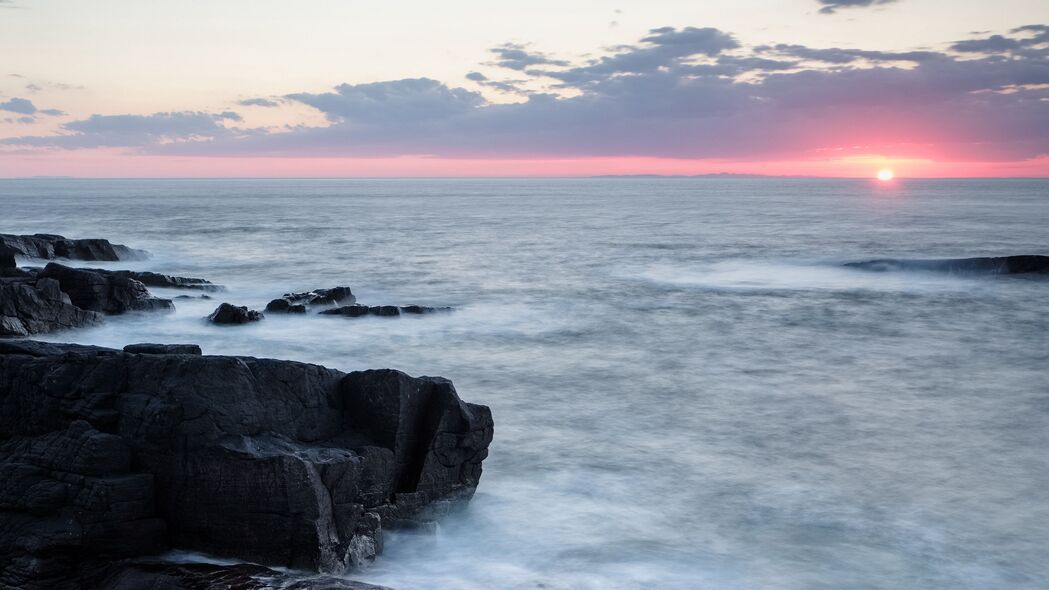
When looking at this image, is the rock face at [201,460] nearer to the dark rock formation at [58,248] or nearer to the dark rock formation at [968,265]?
the dark rock formation at [58,248]

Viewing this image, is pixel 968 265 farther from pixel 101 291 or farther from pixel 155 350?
pixel 155 350

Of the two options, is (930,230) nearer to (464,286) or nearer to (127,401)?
(464,286)

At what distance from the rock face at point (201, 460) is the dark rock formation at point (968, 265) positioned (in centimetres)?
2952

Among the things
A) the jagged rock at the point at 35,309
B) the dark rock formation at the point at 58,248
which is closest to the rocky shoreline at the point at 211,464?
the jagged rock at the point at 35,309

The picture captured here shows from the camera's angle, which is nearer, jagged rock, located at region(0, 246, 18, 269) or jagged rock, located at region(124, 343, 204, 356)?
jagged rock, located at region(124, 343, 204, 356)

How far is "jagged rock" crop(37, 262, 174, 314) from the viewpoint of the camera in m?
21.6

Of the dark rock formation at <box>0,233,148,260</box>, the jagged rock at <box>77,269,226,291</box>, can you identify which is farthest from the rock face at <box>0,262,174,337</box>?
the dark rock formation at <box>0,233,148,260</box>

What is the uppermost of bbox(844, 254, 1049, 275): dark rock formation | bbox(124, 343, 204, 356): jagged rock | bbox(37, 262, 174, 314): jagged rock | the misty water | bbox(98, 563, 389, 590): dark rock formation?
bbox(124, 343, 204, 356): jagged rock

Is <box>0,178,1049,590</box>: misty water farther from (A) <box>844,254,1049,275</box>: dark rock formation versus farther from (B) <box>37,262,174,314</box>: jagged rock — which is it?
(A) <box>844,254,1049,275</box>: dark rock formation

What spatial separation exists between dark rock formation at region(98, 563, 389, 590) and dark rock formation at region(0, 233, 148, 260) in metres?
28.8

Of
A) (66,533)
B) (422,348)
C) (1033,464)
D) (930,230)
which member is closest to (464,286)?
(422,348)

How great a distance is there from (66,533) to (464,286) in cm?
2363

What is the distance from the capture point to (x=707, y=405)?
15719mm

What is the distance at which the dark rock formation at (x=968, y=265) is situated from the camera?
32312 mm
